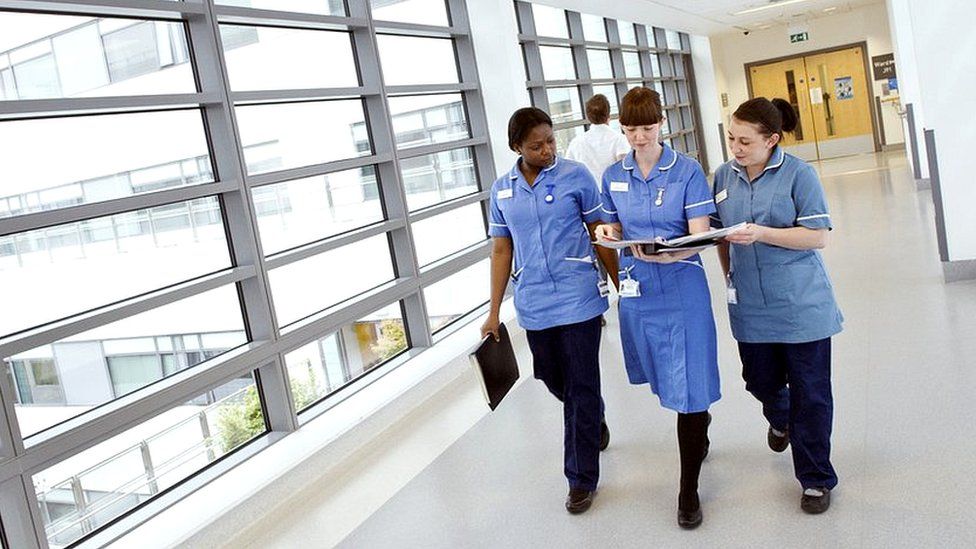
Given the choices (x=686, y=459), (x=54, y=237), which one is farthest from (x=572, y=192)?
(x=54, y=237)

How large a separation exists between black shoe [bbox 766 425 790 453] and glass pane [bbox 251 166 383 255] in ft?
9.02

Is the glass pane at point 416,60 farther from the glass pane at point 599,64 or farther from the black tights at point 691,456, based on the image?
the glass pane at point 599,64

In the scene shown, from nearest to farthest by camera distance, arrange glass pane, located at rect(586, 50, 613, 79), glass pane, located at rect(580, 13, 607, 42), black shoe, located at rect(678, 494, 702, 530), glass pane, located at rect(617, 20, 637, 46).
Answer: black shoe, located at rect(678, 494, 702, 530)
glass pane, located at rect(586, 50, 613, 79)
glass pane, located at rect(580, 13, 607, 42)
glass pane, located at rect(617, 20, 637, 46)

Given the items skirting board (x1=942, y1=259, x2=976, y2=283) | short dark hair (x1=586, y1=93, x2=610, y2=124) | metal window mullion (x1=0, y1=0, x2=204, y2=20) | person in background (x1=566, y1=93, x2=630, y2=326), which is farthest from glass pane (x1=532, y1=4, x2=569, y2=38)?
metal window mullion (x1=0, y1=0, x2=204, y2=20)

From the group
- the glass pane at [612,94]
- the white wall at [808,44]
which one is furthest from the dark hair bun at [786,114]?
the white wall at [808,44]

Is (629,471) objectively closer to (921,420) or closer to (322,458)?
(921,420)

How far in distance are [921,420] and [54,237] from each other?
373cm

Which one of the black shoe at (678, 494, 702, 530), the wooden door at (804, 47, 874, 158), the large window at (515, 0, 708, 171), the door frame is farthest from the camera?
the wooden door at (804, 47, 874, 158)

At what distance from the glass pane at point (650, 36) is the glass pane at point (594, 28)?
2.36 m

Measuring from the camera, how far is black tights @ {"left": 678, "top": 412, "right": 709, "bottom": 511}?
345cm

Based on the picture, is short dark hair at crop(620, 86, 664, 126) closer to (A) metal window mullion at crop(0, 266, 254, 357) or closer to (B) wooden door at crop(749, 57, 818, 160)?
(A) metal window mullion at crop(0, 266, 254, 357)

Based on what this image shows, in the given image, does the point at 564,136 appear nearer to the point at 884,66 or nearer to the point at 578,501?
the point at 578,501

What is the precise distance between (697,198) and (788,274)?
1.38ft

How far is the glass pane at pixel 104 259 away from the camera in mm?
3695
